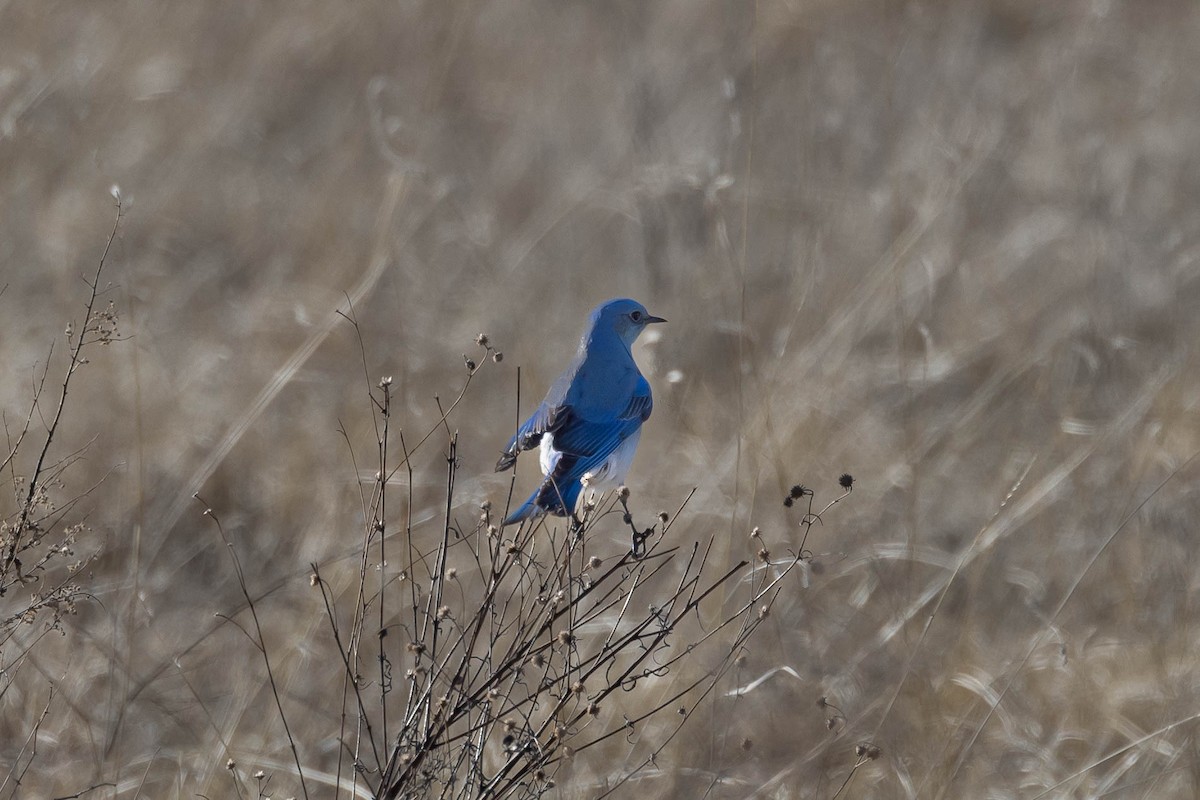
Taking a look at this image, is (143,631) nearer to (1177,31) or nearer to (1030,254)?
(1030,254)

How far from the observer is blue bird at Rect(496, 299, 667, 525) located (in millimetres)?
3393

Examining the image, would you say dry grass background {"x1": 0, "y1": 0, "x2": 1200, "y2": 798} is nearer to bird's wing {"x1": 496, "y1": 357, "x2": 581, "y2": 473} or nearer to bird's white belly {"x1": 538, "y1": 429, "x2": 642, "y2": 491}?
bird's white belly {"x1": 538, "y1": 429, "x2": 642, "y2": 491}

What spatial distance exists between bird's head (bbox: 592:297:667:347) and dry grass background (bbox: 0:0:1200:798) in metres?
0.30

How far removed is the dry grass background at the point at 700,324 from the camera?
177 inches

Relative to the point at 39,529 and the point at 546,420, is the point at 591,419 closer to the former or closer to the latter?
the point at 546,420

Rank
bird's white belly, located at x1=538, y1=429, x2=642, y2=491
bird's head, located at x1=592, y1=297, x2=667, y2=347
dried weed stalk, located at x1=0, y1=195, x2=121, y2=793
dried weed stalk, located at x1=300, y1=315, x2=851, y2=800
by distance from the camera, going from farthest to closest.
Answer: bird's head, located at x1=592, y1=297, x2=667, y2=347, bird's white belly, located at x1=538, y1=429, x2=642, y2=491, dried weed stalk, located at x1=0, y1=195, x2=121, y2=793, dried weed stalk, located at x1=300, y1=315, x2=851, y2=800

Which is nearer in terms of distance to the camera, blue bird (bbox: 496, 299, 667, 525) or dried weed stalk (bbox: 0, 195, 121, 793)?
dried weed stalk (bbox: 0, 195, 121, 793)

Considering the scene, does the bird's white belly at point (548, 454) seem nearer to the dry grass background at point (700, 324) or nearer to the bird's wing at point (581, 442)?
the bird's wing at point (581, 442)

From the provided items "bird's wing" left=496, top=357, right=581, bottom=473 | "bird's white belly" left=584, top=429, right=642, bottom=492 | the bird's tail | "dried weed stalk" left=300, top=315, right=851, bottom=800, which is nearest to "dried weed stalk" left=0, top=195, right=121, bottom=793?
"dried weed stalk" left=300, top=315, right=851, bottom=800

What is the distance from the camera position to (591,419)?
3494mm

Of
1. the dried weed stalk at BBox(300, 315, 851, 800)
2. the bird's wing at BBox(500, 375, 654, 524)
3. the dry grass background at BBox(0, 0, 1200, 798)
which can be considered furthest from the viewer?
the dry grass background at BBox(0, 0, 1200, 798)

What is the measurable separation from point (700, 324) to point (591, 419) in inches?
152

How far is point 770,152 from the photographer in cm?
947

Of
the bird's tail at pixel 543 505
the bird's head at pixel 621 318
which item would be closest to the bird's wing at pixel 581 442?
the bird's tail at pixel 543 505
